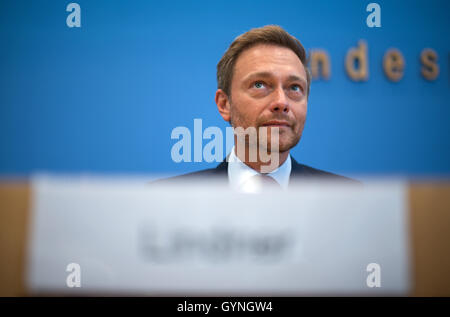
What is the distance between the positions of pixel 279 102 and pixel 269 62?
0.36 ft

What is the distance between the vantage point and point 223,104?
89 centimetres

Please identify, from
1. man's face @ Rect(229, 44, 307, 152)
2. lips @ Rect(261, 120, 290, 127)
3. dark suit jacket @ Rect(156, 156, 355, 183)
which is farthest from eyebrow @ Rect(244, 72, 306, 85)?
dark suit jacket @ Rect(156, 156, 355, 183)

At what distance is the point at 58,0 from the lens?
992mm

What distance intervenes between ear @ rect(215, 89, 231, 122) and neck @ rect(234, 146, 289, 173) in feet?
0.31

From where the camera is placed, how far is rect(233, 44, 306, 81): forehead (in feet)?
2.74

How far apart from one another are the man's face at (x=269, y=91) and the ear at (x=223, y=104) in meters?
0.01

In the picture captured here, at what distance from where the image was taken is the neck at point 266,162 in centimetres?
88

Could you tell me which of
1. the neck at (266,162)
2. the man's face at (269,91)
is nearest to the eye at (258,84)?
the man's face at (269,91)

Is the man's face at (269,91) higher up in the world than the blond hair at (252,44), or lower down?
lower down

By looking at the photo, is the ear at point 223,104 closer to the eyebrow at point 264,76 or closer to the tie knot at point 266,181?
the eyebrow at point 264,76

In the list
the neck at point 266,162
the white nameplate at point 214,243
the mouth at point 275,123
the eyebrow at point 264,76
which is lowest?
the white nameplate at point 214,243
